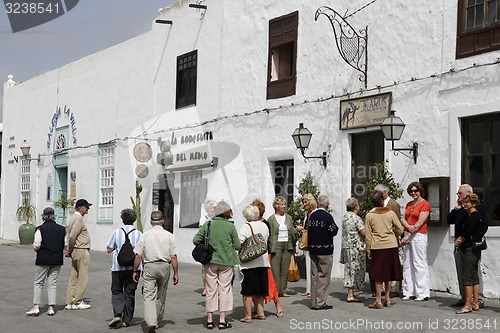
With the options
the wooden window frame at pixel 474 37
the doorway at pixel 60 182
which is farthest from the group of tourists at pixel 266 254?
the doorway at pixel 60 182

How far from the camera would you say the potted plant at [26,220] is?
25.7 metres

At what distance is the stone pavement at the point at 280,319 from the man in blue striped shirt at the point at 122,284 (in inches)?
6.8

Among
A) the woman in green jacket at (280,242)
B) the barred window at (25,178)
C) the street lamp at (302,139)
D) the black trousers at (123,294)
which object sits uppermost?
the street lamp at (302,139)

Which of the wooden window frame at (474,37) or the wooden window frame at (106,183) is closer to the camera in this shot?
the wooden window frame at (474,37)

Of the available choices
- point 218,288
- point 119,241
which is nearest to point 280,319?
point 218,288

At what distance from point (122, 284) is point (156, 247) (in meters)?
0.84

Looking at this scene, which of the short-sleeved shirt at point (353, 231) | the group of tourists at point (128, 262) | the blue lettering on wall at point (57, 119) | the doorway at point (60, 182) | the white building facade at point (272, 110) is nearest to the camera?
the group of tourists at point (128, 262)

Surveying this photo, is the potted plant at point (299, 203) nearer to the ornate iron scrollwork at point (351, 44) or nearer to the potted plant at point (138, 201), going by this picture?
the ornate iron scrollwork at point (351, 44)

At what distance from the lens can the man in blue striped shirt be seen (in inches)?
383

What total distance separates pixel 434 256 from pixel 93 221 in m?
13.6

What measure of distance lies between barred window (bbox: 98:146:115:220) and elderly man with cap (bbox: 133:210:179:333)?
13.2 meters

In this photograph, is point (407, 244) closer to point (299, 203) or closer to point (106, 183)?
point (299, 203)

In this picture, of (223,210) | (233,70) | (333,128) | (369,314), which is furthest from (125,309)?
(233,70)

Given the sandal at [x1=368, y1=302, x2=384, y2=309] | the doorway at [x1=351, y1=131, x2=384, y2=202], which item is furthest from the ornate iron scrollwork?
the sandal at [x1=368, y1=302, x2=384, y2=309]
